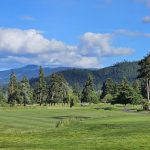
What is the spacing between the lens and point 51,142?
37938mm

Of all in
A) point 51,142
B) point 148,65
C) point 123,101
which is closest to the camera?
point 51,142

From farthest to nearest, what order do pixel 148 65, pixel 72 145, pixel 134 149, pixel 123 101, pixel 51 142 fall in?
1. pixel 123 101
2. pixel 148 65
3. pixel 51 142
4. pixel 72 145
5. pixel 134 149

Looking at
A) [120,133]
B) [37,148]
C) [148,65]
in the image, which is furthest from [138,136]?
[148,65]

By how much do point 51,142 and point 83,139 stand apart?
3.37 metres

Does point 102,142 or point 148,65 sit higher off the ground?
point 148,65

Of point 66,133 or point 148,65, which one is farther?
point 148,65

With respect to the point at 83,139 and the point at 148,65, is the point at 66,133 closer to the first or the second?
the point at 83,139

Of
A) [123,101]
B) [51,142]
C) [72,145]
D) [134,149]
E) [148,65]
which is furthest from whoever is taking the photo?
[123,101]

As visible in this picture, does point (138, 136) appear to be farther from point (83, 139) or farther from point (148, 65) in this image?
point (148, 65)

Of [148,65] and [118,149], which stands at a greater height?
[148,65]

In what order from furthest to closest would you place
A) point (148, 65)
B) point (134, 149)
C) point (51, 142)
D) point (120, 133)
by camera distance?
point (148, 65), point (120, 133), point (51, 142), point (134, 149)

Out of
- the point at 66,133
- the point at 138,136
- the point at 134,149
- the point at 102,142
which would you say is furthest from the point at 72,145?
the point at 66,133

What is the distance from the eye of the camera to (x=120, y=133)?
4456cm

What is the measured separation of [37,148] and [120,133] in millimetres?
12912
